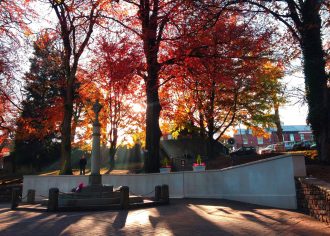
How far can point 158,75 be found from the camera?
21.5 metres

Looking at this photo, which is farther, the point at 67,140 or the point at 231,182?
the point at 67,140

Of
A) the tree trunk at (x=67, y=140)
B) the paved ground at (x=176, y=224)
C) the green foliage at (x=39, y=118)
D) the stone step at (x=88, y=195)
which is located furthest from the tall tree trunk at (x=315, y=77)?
the green foliage at (x=39, y=118)

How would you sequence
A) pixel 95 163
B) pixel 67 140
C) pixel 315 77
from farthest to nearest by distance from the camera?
pixel 67 140
pixel 95 163
pixel 315 77

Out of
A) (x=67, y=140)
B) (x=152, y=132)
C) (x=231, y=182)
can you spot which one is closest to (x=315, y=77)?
(x=231, y=182)

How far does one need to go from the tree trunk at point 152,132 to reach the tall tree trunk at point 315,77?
28.5 feet

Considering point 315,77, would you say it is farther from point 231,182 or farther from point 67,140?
point 67,140

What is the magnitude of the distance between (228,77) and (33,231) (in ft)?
58.5

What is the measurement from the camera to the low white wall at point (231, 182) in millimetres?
10836

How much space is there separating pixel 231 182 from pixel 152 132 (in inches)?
254

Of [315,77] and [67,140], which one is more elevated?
[315,77]

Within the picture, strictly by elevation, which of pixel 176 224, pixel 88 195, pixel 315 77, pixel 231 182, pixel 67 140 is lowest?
pixel 176 224

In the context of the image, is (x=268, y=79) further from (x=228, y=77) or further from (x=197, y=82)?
(x=197, y=82)

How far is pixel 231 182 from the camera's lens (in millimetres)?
15336

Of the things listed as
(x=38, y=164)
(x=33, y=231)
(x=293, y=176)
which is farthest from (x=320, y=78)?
(x=38, y=164)
